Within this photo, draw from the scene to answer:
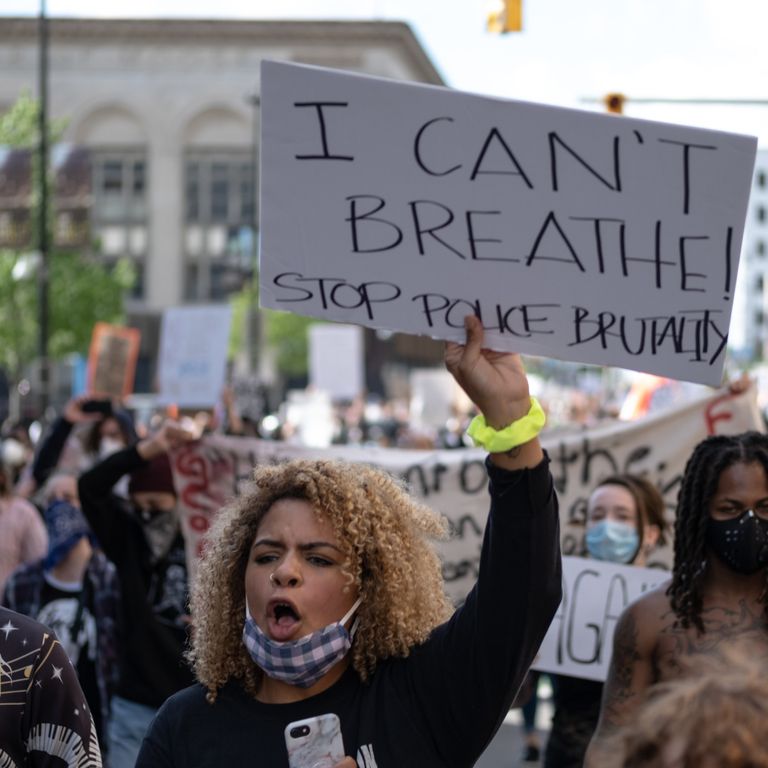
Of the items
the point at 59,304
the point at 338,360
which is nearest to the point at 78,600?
the point at 338,360

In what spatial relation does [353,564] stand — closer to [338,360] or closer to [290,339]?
[338,360]

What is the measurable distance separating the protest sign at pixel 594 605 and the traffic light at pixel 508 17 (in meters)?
6.09

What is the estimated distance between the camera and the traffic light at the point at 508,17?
10359mm

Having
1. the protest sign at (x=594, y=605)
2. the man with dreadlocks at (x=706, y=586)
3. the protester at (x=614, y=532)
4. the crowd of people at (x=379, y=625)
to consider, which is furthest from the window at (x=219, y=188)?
the crowd of people at (x=379, y=625)

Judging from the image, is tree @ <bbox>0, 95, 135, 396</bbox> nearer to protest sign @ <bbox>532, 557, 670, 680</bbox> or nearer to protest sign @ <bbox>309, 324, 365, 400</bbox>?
protest sign @ <bbox>309, 324, 365, 400</bbox>

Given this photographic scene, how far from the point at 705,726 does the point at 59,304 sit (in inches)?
1488

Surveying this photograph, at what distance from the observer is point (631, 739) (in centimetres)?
169

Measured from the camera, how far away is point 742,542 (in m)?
3.63

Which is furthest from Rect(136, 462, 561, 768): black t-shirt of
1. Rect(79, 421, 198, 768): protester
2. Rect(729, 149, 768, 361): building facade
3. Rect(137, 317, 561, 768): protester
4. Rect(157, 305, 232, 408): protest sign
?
Rect(729, 149, 768, 361): building facade

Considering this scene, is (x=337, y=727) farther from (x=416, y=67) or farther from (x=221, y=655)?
(x=416, y=67)

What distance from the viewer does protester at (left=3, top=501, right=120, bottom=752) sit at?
5680mm

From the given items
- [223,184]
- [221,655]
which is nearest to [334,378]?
[221,655]

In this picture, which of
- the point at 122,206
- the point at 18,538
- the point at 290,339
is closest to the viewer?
the point at 18,538

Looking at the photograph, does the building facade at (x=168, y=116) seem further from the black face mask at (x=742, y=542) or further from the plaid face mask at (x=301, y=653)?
the plaid face mask at (x=301, y=653)
